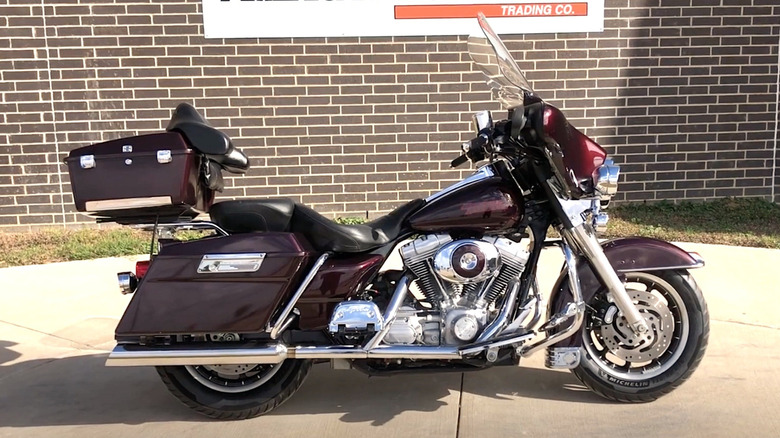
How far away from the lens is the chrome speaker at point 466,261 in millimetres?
3277

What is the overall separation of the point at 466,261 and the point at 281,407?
129cm

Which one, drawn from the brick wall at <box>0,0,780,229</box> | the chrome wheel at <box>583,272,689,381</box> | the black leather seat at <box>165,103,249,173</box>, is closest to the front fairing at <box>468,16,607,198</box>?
the chrome wheel at <box>583,272,689,381</box>

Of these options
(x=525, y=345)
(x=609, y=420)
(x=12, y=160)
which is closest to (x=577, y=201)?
(x=525, y=345)

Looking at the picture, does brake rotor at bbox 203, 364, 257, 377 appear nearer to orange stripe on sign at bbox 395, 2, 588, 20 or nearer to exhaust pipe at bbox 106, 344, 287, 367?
exhaust pipe at bbox 106, 344, 287, 367

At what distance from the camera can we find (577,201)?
11.2 feet

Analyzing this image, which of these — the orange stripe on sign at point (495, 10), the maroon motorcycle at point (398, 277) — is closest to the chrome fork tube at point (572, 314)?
the maroon motorcycle at point (398, 277)

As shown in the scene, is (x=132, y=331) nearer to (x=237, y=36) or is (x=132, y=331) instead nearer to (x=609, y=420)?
(x=609, y=420)

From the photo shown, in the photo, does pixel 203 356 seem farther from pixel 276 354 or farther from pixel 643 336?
pixel 643 336

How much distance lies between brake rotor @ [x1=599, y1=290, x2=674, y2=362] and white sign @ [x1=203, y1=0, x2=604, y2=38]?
13.9ft

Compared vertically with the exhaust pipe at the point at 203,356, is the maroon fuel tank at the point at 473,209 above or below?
above

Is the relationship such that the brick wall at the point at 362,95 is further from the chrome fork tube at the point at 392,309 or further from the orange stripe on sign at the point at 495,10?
the chrome fork tube at the point at 392,309

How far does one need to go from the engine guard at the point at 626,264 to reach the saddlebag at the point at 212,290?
4.24 feet

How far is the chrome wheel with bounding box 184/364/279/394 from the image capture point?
3504 mm

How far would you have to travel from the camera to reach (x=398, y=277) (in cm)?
349
